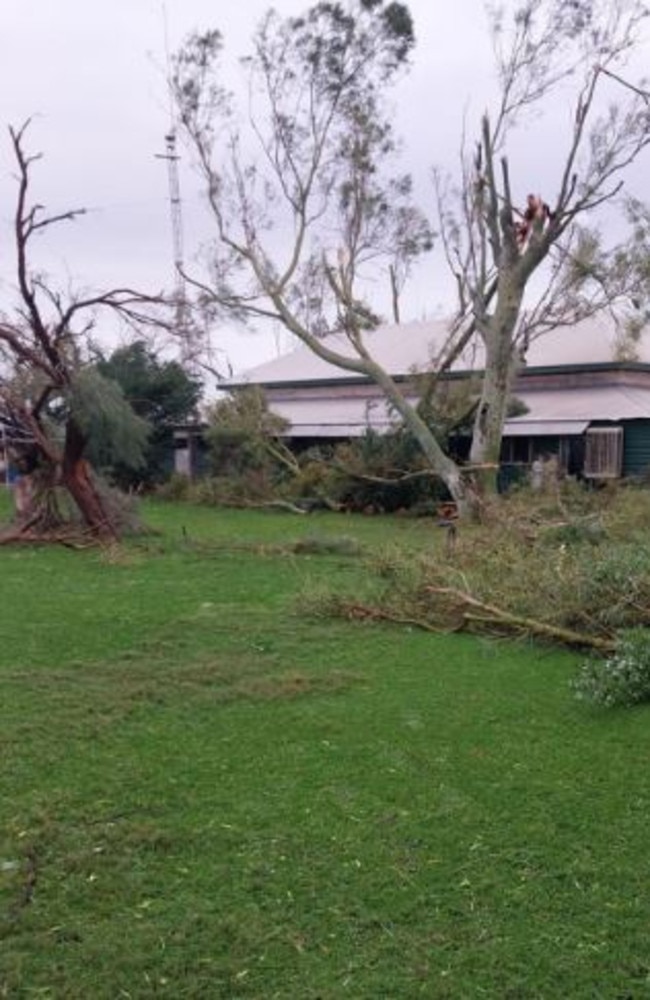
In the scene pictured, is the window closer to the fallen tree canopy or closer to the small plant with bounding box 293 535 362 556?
the small plant with bounding box 293 535 362 556

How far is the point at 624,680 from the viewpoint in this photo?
6406 millimetres

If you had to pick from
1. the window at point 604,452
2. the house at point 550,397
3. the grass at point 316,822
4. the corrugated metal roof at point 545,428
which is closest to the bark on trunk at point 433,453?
the house at point 550,397

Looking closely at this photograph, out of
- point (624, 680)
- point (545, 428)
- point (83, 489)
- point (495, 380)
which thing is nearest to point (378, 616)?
point (624, 680)

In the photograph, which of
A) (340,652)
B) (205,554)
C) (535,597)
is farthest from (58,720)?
(205,554)

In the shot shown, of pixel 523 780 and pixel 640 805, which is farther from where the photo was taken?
pixel 523 780

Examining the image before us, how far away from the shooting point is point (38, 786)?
5.11m

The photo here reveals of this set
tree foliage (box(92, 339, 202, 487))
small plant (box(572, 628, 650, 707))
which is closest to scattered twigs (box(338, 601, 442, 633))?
small plant (box(572, 628, 650, 707))

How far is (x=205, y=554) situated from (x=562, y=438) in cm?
1432

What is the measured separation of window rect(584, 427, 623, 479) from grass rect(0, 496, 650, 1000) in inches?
705

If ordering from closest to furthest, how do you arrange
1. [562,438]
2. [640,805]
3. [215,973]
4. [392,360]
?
1. [215,973]
2. [640,805]
3. [562,438]
4. [392,360]

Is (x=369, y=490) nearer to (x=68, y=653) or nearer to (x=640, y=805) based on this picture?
(x=68, y=653)

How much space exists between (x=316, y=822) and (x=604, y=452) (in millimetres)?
22326

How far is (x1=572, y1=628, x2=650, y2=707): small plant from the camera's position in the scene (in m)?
6.40

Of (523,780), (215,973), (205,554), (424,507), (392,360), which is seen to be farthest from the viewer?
(392,360)
